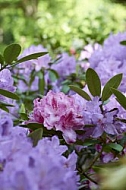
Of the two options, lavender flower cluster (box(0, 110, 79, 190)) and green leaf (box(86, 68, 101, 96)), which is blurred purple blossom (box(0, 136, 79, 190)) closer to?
lavender flower cluster (box(0, 110, 79, 190))

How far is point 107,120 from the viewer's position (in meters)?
0.74

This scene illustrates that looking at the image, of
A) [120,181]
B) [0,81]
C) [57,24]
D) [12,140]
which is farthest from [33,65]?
[57,24]

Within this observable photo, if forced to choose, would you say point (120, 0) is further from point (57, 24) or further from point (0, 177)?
point (0, 177)

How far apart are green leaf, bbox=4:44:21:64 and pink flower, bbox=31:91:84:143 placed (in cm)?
11

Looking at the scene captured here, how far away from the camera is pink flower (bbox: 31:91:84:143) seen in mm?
729

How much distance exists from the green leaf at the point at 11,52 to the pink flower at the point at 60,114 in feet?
0.35

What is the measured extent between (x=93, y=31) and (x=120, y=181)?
6.39 ft

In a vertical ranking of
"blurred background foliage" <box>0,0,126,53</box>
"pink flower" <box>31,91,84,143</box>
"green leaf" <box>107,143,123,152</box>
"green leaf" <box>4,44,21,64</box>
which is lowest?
"green leaf" <box>107,143,123,152</box>

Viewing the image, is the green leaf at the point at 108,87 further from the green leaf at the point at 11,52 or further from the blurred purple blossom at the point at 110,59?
the blurred purple blossom at the point at 110,59

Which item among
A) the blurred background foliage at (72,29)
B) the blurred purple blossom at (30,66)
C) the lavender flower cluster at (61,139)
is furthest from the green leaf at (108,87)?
the blurred background foliage at (72,29)

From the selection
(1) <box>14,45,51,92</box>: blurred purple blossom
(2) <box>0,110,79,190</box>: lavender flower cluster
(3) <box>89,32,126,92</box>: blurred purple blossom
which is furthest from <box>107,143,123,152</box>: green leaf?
(1) <box>14,45,51,92</box>: blurred purple blossom

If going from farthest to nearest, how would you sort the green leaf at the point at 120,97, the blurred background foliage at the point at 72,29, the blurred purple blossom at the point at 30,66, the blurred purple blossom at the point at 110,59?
1. the blurred background foliage at the point at 72,29
2. the blurred purple blossom at the point at 30,66
3. the blurred purple blossom at the point at 110,59
4. the green leaf at the point at 120,97

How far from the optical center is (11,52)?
2.61ft

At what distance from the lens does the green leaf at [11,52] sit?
2.59 ft
